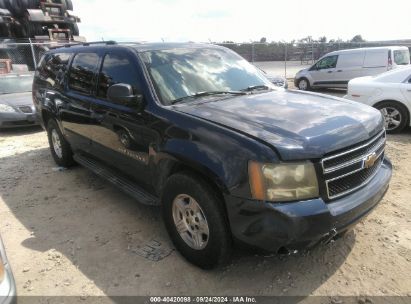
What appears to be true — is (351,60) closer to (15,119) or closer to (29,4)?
(15,119)

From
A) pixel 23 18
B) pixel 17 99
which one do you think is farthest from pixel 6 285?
pixel 23 18

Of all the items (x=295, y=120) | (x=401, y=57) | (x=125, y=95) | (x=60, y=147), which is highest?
A: (x=125, y=95)

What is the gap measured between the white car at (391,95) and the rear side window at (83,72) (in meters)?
5.76

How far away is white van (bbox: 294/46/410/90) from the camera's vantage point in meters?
13.6

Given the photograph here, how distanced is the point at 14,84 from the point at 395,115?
375 inches

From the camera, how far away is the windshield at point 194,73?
11.9 feet

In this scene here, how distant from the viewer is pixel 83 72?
4727 mm

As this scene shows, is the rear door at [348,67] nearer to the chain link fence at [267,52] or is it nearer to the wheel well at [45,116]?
the chain link fence at [267,52]

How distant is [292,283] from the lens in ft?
9.87

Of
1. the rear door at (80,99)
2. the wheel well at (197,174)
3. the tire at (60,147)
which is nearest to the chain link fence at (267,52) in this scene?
the tire at (60,147)

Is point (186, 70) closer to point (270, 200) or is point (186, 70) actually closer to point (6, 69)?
point (270, 200)

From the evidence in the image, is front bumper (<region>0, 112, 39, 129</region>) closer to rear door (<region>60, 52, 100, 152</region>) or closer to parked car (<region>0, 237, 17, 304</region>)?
rear door (<region>60, 52, 100, 152</region>)

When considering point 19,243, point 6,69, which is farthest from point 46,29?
point 19,243

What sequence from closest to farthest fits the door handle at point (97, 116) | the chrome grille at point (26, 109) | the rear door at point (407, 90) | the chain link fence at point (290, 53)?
the door handle at point (97, 116), the rear door at point (407, 90), the chrome grille at point (26, 109), the chain link fence at point (290, 53)
